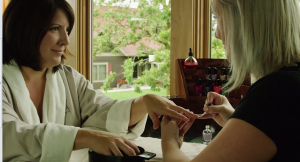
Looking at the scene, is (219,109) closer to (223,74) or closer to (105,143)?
(105,143)

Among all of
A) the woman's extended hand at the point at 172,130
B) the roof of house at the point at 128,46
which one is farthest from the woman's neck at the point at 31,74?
the roof of house at the point at 128,46

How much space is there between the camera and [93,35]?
3.13 m

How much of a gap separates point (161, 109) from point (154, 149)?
0.60 feet

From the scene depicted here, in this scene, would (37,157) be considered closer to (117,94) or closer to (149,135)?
(149,135)

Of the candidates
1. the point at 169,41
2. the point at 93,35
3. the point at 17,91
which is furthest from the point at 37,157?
the point at 93,35

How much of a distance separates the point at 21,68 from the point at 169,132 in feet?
2.51

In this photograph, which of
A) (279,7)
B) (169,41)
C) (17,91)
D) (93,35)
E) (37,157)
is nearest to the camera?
(279,7)

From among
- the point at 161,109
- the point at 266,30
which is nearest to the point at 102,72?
the point at 161,109

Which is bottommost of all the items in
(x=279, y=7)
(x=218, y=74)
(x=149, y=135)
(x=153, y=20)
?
(x=149, y=135)

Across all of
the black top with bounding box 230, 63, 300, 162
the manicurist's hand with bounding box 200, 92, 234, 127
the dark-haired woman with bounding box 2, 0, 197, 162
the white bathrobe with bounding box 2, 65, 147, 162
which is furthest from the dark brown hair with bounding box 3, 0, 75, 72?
the black top with bounding box 230, 63, 300, 162

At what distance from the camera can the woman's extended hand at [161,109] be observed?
107cm

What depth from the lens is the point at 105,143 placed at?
2.71ft

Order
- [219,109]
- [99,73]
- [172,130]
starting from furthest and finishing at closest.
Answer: [99,73]
[219,109]
[172,130]

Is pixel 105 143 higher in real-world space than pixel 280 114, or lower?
lower
